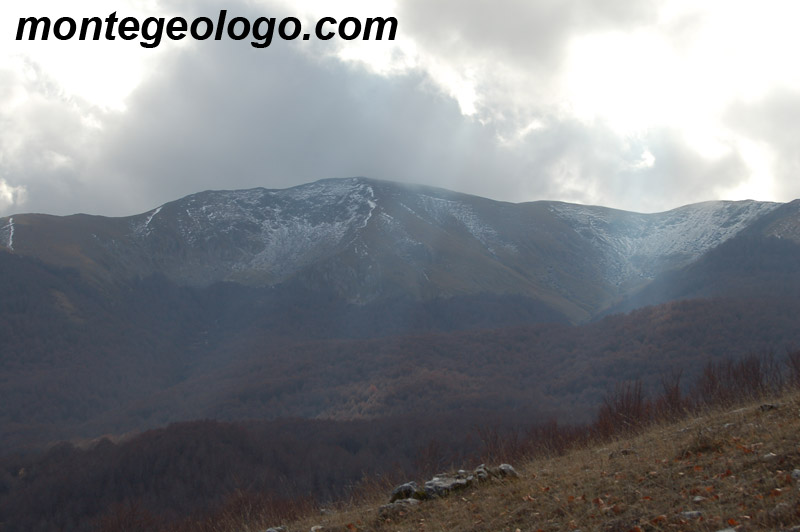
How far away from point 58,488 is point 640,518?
673 ft

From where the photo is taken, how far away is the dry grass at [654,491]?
14289 mm

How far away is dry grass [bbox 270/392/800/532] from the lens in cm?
1429

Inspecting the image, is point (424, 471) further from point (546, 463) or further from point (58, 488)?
point (58, 488)

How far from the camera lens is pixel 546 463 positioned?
79.6 feet

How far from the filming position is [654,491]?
16469mm

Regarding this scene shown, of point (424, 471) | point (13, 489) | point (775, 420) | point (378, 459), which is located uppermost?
point (775, 420)

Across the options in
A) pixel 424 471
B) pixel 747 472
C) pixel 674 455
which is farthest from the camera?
pixel 424 471

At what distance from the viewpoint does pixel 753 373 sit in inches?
1816

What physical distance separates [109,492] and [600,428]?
18144 centimetres

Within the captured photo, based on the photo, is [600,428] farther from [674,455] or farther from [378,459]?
[378,459]

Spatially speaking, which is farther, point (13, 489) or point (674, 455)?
point (13, 489)

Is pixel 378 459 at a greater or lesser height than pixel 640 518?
lesser

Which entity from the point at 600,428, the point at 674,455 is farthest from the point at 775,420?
the point at 600,428

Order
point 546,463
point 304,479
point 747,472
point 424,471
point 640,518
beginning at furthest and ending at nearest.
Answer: point 304,479
point 424,471
point 546,463
point 747,472
point 640,518
